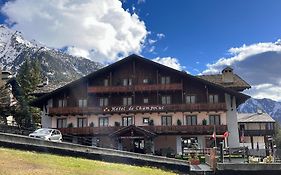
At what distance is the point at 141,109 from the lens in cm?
5847

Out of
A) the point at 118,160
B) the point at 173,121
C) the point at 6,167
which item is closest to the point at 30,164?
the point at 6,167

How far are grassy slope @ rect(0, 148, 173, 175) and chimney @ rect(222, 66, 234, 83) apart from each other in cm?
4122

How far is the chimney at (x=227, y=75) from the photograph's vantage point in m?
64.4

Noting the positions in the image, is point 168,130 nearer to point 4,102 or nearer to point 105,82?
point 105,82

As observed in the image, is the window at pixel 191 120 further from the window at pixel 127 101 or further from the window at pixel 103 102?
the window at pixel 103 102

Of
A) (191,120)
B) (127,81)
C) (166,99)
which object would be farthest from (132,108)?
(191,120)

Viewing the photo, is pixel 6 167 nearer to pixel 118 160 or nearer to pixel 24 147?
pixel 24 147

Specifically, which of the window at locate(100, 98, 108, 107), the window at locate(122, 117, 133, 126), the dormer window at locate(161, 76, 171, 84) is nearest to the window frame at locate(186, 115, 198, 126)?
the dormer window at locate(161, 76, 171, 84)

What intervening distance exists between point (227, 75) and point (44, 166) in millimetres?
47808

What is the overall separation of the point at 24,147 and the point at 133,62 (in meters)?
36.3

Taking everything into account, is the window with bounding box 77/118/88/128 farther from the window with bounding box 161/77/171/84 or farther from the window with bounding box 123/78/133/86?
the window with bounding box 161/77/171/84

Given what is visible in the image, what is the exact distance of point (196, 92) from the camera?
58750 mm

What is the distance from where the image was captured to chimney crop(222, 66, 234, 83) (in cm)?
6444

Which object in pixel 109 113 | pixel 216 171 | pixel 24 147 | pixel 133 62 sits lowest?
pixel 216 171
